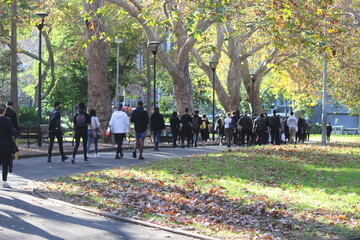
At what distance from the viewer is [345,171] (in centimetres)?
1617

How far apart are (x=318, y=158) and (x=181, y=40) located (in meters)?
16.6

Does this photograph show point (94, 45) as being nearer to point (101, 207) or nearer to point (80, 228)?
point (101, 207)

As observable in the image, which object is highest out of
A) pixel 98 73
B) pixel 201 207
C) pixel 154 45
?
pixel 154 45

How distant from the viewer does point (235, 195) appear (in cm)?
1212

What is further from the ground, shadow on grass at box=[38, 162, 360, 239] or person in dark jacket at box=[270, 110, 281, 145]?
person in dark jacket at box=[270, 110, 281, 145]

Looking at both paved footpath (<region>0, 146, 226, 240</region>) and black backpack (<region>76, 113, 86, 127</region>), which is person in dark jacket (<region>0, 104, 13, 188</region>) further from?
black backpack (<region>76, 113, 86, 127</region>)

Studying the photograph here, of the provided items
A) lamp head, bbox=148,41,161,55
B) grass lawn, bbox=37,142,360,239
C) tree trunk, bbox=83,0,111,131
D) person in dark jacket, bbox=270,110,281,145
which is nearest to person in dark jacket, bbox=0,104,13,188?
grass lawn, bbox=37,142,360,239

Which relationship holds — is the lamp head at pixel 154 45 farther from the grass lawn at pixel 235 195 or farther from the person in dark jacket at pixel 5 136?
the person in dark jacket at pixel 5 136

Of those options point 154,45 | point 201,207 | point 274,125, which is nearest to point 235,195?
point 201,207

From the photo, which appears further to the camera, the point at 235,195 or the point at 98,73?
the point at 98,73

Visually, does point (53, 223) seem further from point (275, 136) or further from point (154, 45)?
point (275, 136)

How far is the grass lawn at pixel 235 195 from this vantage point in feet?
30.6

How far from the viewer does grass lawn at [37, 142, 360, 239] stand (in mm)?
9328

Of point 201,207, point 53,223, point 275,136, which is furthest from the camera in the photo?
point 275,136
